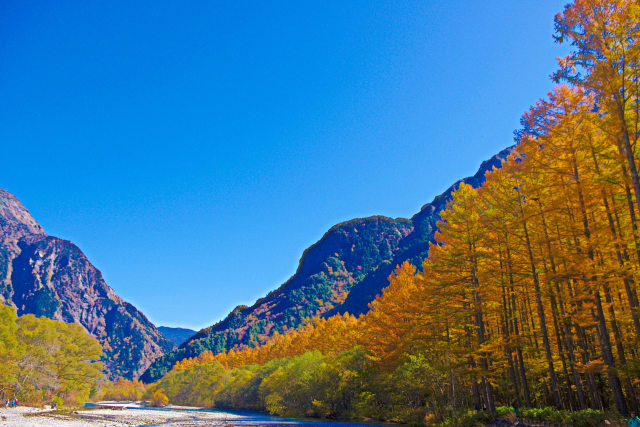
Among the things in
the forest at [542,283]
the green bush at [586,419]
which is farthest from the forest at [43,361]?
the green bush at [586,419]

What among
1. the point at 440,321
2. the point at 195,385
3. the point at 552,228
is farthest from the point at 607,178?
the point at 195,385

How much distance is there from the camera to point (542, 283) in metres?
19.5

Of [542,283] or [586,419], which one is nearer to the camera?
[586,419]

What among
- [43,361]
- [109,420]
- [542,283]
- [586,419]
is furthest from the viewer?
[43,361]

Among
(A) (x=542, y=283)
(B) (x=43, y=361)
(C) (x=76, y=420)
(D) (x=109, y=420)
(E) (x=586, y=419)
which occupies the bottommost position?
(D) (x=109, y=420)

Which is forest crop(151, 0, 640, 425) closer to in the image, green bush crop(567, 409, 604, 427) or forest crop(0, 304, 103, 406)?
green bush crop(567, 409, 604, 427)

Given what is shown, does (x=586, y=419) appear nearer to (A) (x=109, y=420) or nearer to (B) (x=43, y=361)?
(A) (x=109, y=420)

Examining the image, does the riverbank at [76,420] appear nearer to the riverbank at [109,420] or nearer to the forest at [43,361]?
the riverbank at [109,420]

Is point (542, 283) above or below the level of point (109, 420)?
above

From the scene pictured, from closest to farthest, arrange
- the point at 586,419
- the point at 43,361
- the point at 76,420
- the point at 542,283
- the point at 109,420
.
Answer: the point at 586,419
the point at 542,283
the point at 76,420
the point at 109,420
the point at 43,361

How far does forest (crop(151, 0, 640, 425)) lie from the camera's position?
13.6 m

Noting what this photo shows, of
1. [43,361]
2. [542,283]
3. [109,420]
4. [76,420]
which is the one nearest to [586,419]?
[542,283]

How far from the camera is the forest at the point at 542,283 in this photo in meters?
13.6

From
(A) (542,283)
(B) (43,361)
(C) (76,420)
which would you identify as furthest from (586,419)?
(B) (43,361)
